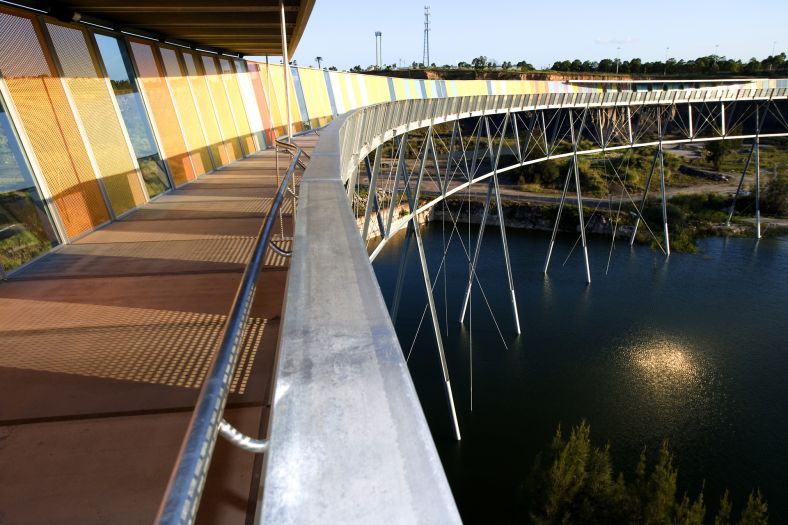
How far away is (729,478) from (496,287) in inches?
509

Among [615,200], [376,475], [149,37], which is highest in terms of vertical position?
[149,37]

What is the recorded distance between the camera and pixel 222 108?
13273 millimetres

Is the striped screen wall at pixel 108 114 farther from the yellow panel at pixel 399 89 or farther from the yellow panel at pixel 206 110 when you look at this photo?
the yellow panel at pixel 399 89

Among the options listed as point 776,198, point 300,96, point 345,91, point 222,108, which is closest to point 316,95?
point 300,96

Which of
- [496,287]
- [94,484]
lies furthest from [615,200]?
[94,484]

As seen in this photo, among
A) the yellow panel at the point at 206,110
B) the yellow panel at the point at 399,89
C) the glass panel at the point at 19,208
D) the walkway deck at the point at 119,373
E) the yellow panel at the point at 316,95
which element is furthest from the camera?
the yellow panel at the point at 399,89

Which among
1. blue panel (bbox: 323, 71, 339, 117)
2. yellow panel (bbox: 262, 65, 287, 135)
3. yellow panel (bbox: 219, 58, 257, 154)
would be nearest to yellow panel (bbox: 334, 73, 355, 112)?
blue panel (bbox: 323, 71, 339, 117)

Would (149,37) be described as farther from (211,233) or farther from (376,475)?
(376,475)

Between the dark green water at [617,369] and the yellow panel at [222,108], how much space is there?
28.5 feet

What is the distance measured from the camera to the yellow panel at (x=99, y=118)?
7004mm

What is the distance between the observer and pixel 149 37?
10555 mm

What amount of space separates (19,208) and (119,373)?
3.72m

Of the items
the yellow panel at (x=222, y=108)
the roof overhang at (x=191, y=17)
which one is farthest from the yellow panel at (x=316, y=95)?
the roof overhang at (x=191, y=17)

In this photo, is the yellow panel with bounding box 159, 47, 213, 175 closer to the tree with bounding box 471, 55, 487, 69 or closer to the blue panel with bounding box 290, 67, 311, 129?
the blue panel with bounding box 290, 67, 311, 129
